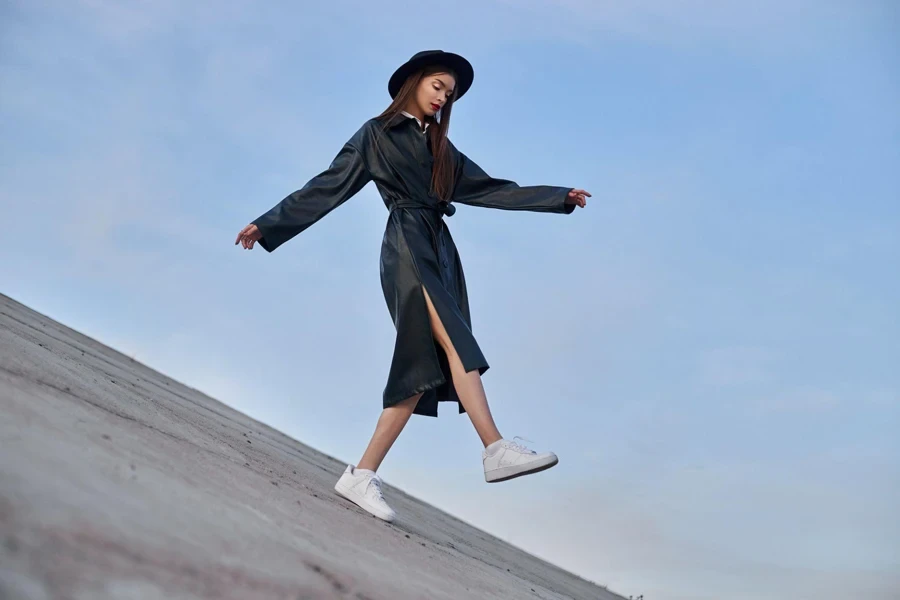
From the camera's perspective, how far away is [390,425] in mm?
2814

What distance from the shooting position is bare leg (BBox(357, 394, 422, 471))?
2.78 metres

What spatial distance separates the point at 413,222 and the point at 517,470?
35.3 inches

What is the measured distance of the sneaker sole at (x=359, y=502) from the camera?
253cm

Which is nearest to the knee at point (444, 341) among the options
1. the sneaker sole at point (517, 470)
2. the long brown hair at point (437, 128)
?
the sneaker sole at point (517, 470)

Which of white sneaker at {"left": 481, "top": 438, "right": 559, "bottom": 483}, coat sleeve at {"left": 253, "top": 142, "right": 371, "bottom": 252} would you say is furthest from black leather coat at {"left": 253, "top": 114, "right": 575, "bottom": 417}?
white sneaker at {"left": 481, "top": 438, "right": 559, "bottom": 483}

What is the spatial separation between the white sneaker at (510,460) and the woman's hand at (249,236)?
1.02 meters

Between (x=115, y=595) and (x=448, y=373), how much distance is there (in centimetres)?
205

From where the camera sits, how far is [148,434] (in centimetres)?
167

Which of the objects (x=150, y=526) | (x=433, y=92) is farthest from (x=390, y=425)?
(x=150, y=526)

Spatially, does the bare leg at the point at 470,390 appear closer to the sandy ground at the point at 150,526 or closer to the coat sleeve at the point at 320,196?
the coat sleeve at the point at 320,196

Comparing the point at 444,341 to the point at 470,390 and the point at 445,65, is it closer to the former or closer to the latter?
the point at 470,390

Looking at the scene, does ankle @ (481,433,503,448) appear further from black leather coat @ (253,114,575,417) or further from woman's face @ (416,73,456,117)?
woman's face @ (416,73,456,117)

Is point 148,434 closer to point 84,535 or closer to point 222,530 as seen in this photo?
point 222,530

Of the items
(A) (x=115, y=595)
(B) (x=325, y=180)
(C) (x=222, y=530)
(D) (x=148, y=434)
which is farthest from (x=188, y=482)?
(B) (x=325, y=180)
